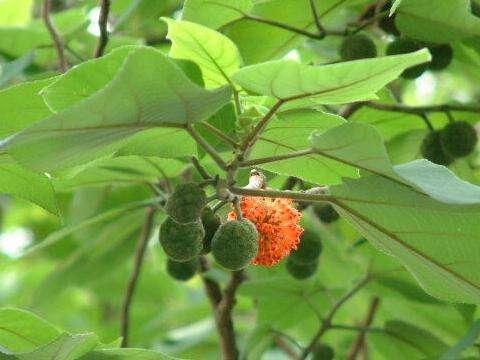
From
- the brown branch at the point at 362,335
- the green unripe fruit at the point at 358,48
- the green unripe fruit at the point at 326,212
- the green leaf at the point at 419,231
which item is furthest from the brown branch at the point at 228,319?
the green leaf at the point at 419,231

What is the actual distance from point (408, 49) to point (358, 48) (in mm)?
85

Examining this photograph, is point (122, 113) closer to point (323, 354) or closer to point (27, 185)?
point (27, 185)

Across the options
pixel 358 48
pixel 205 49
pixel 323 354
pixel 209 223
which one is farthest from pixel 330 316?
pixel 205 49

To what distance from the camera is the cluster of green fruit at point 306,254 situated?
1.76 m

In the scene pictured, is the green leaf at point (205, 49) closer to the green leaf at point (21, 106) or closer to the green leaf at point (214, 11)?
the green leaf at point (21, 106)

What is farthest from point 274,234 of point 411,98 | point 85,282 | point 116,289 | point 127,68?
point 411,98

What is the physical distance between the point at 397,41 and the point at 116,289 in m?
1.46

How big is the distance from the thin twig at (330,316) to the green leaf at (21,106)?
793mm

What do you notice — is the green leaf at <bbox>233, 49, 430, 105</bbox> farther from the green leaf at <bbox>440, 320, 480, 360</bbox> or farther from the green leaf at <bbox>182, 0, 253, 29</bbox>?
the green leaf at <bbox>440, 320, 480, 360</bbox>

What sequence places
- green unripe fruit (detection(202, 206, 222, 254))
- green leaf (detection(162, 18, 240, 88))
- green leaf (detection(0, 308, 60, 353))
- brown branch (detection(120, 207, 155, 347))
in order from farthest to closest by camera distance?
1. brown branch (detection(120, 207, 155, 347))
2. green leaf (detection(0, 308, 60, 353))
3. green unripe fruit (detection(202, 206, 222, 254))
4. green leaf (detection(162, 18, 240, 88))

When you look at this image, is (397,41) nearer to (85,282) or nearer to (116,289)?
(85,282)

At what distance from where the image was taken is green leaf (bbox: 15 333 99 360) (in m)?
1.28

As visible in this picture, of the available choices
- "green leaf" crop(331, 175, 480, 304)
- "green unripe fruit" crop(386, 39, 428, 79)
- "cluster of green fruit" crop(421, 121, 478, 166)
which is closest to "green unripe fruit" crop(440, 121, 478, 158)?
"cluster of green fruit" crop(421, 121, 478, 166)

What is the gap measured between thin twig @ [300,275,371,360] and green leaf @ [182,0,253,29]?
61cm
